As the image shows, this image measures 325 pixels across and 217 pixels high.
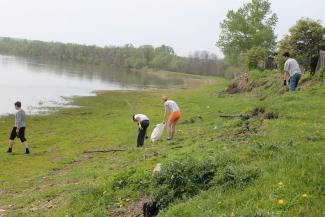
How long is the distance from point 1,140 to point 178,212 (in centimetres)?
1964

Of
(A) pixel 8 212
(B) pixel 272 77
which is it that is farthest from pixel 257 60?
(A) pixel 8 212

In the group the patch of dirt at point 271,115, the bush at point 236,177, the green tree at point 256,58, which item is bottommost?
the bush at point 236,177

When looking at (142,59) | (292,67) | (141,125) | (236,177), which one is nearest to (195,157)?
(236,177)

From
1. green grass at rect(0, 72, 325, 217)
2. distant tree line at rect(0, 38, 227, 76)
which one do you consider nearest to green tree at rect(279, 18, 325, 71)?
green grass at rect(0, 72, 325, 217)

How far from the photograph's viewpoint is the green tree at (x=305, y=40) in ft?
96.8

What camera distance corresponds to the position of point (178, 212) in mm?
6848

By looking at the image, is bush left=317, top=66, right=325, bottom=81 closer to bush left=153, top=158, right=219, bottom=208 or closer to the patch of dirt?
the patch of dirt

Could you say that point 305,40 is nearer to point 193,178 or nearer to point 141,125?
point 141,125

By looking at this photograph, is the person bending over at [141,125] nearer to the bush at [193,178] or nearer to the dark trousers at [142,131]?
the dark trousers at [142,131]

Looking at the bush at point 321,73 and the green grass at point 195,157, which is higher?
the bush at point 321,73

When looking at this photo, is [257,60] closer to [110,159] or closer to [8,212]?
[110,159]

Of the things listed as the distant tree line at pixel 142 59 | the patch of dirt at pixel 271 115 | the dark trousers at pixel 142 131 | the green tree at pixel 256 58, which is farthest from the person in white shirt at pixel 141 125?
the distant tree line at pixel 142 59

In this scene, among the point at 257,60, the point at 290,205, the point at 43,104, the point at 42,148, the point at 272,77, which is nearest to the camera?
the point at 290,205

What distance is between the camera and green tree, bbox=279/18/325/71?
29500 millimetres
